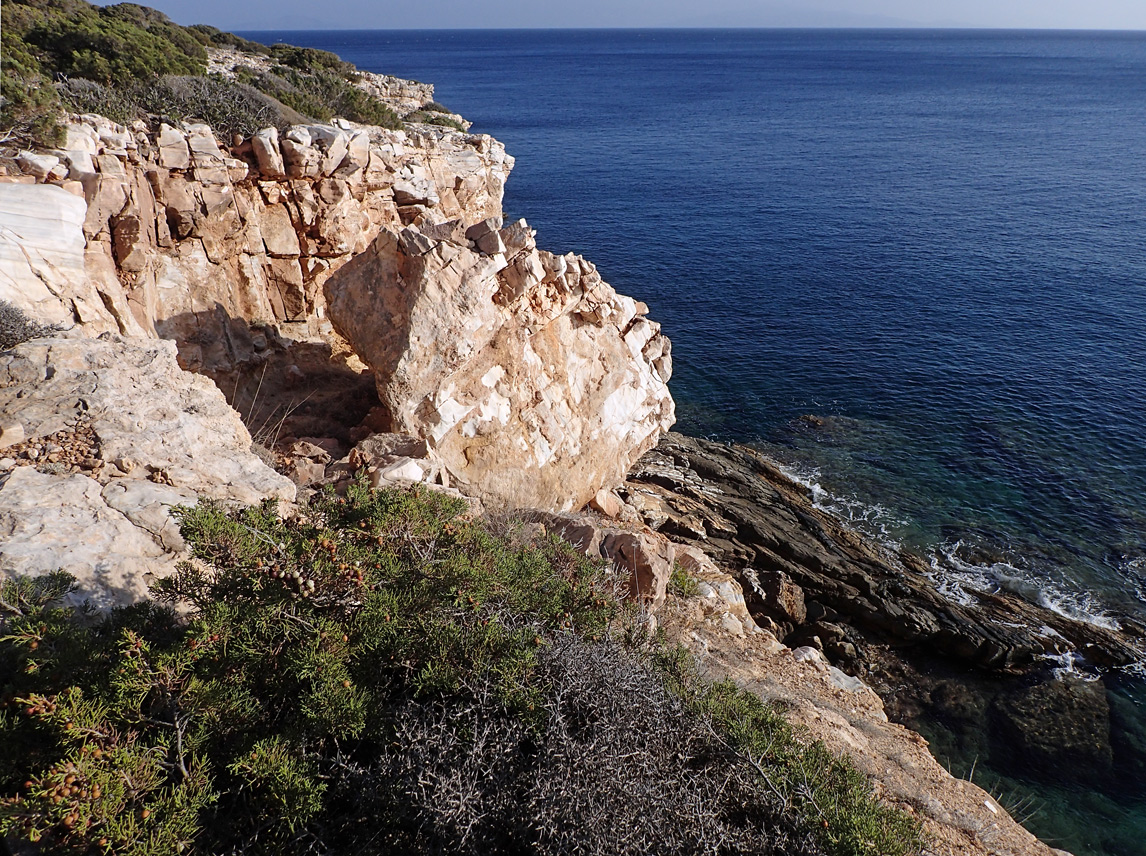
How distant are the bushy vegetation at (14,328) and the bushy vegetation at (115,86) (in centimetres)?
554

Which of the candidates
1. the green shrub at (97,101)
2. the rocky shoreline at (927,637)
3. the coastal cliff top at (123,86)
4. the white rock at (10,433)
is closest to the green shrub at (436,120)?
the coastal cliff top at (123,86)

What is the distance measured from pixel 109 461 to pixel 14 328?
3.62m

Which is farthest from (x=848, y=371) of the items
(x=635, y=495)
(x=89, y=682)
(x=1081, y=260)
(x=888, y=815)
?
(x=89, y=682)

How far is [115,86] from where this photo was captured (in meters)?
18.9

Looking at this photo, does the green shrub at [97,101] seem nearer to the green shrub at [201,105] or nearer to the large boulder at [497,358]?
the green shrub at [201,105]

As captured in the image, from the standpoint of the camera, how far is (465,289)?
1452 cm

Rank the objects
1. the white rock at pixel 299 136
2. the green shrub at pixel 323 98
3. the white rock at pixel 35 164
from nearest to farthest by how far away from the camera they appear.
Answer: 1. the white rock at pixel 35 164
2. the white rock at pixel 299 136
3. the green shrub at pixel 323 98

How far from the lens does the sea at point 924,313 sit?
78.0ft

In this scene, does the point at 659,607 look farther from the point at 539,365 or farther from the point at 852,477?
the point at 852,477

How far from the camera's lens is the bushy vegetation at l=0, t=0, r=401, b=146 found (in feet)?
46.8

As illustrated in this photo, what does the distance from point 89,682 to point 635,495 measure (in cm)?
1732

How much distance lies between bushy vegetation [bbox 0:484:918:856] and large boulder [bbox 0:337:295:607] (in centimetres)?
95

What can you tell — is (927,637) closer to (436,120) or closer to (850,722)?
(850,722)

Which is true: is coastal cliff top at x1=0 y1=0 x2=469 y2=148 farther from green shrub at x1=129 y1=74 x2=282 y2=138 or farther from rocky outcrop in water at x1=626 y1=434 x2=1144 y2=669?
rocky outcrop in water at x1=626 y1=434 x2=1144 y2=669
